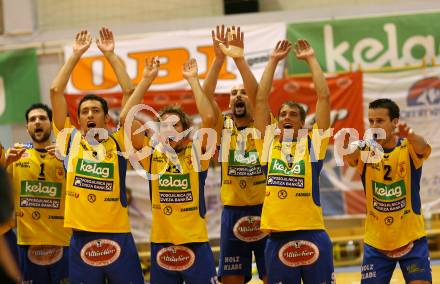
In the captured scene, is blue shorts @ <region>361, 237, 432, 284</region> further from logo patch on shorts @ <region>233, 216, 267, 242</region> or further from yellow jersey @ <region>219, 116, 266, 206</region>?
yellow jersey @ <region>219, 116, 266, 206</region>

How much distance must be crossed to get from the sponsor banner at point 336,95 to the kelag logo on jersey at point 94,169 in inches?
193

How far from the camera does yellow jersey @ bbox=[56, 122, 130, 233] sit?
6195 millimetres

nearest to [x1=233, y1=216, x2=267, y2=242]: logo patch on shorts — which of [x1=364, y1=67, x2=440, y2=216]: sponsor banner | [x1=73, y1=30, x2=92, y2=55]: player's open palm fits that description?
[x1=73, y1=30, x2=92, y2=55]: player's open palm

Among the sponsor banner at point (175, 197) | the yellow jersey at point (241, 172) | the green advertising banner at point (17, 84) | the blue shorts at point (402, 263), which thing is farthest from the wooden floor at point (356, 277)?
the green advertising banner at point (17, 84)

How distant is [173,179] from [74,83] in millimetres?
5383

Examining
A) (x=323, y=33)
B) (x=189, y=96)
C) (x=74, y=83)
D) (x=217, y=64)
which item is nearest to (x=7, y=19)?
(x=74, y=83)

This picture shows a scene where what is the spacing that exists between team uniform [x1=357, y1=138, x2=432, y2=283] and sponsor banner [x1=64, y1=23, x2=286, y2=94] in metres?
4.87

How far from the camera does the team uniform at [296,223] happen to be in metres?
6.16

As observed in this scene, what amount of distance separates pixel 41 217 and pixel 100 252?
3.39ft

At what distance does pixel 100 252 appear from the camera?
615 cm

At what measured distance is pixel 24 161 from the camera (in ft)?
23.0

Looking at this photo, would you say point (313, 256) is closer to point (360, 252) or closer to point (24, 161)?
point (24, 161)

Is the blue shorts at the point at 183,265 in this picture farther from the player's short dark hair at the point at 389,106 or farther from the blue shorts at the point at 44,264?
the player's short dark hair at the point at 389,106

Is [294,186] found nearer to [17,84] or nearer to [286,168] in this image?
[286,168]
